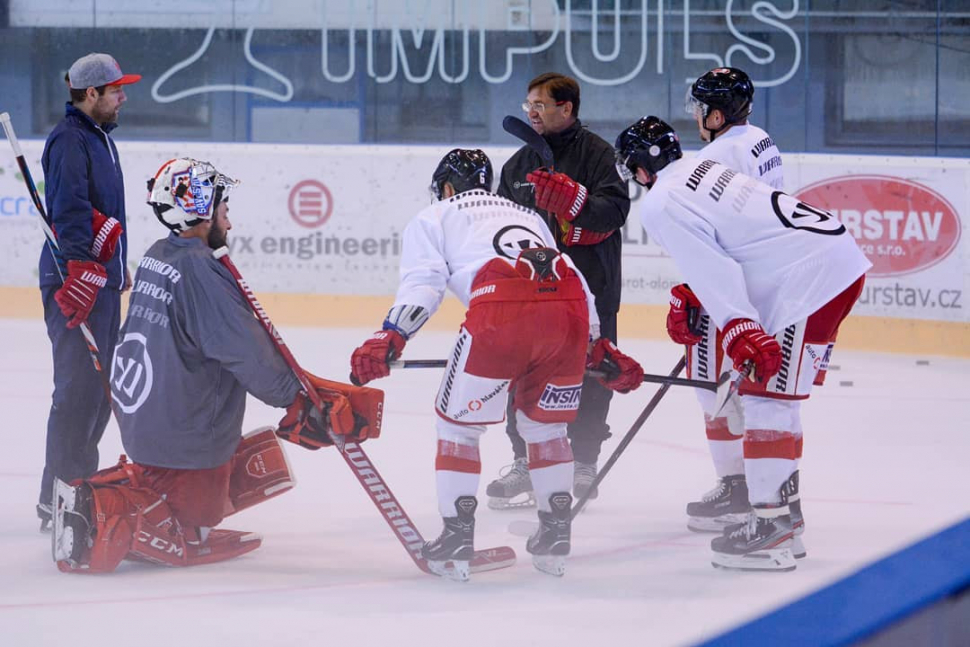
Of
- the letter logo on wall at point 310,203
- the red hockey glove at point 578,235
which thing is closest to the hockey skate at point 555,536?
the red hockey glove at point 578,235

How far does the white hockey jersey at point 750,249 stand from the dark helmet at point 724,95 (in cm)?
36

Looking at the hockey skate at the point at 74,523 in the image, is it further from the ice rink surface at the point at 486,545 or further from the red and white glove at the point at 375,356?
the red and white glove at the point at 375,356

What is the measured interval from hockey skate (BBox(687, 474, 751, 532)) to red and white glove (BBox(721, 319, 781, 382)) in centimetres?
64

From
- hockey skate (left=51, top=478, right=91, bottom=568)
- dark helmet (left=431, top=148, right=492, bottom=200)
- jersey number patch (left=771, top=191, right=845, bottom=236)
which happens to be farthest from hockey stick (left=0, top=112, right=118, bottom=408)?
jersey number patch (left=771, top=191, right=845, bottom=236)

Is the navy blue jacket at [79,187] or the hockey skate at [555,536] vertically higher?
the navy blue jacket at [79,187]

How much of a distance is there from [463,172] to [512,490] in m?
1.10

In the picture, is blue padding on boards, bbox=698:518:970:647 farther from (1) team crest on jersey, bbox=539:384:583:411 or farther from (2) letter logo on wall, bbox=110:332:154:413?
(2) letter logo on wall, bbox=110:332:154:413

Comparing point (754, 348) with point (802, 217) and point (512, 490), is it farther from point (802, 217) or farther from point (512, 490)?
point (512, 490)

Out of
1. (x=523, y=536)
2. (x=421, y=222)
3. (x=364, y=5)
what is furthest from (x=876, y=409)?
(x=364, y=5)

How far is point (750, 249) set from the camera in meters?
3.08

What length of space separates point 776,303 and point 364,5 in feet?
18.8

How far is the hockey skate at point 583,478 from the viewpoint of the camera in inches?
151

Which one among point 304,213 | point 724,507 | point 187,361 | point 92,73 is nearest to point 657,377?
point 724,507

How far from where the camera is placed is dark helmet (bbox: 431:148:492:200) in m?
3.17
